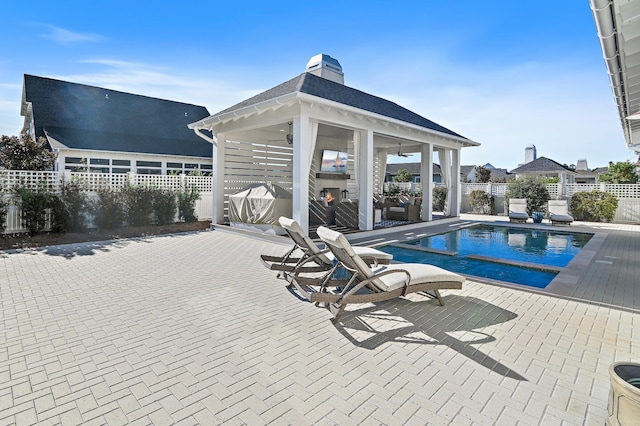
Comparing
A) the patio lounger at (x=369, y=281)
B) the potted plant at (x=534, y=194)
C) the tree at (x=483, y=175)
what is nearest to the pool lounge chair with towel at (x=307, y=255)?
the patio lounger at (x=369, y=281)

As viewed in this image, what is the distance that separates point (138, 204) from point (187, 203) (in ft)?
5.96

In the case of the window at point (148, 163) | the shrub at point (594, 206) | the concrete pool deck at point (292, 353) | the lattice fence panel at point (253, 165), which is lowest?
the concrete pool deck at point (292, 353)

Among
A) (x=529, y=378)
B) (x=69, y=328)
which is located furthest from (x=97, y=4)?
(x=529, y=378)

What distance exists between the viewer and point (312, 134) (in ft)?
30.1

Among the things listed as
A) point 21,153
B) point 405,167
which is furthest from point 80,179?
point 405,167

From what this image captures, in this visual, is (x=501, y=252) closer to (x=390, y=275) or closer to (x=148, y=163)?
(x=390, y=275)

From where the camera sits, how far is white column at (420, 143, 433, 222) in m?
13.9

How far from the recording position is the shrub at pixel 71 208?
10.1m

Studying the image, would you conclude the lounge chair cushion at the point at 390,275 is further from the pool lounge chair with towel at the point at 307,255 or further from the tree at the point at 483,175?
the tree at the point at 483,175

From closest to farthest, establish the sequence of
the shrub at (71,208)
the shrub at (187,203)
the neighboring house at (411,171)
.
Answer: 1. the shrub at (71,208)
2. the shrub at (187,203)
3. the neighboring house at (411,171)

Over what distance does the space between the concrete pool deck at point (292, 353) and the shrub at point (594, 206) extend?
1205cm

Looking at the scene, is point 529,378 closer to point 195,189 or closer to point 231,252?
point 231,252

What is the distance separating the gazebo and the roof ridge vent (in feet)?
0.14

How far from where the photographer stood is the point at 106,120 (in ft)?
69.9
